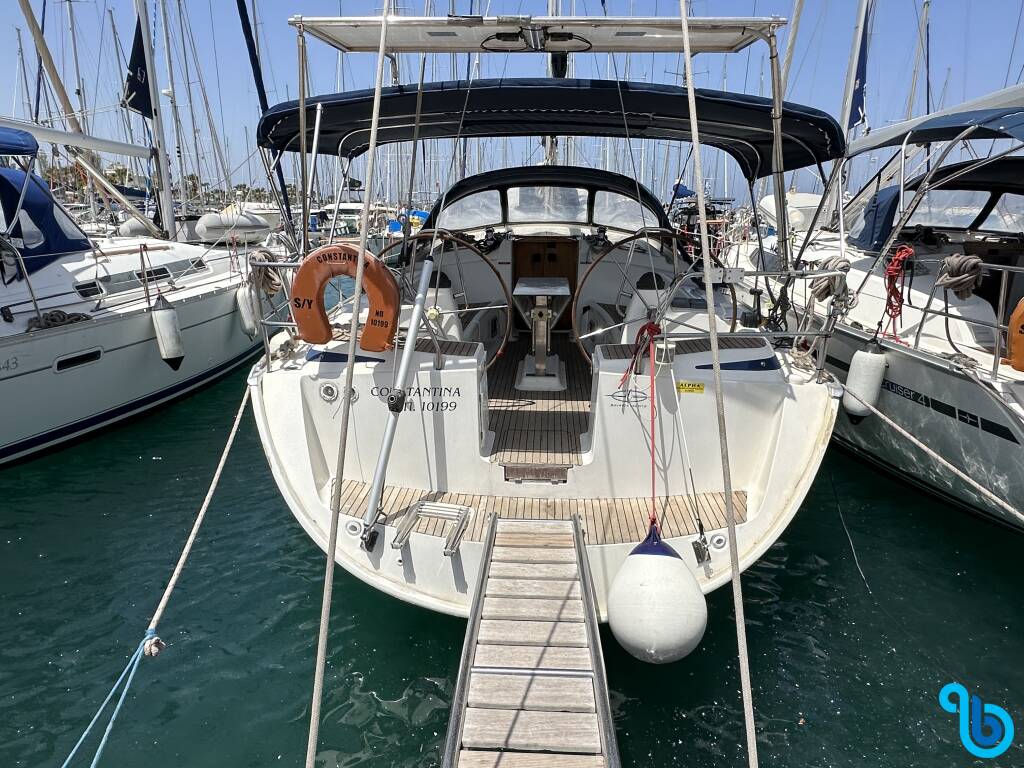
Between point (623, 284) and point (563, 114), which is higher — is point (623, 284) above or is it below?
below

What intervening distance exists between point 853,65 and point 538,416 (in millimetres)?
7993

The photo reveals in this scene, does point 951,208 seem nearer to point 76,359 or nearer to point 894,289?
point 894,289

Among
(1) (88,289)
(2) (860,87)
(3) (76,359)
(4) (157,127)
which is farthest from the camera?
(4) (157,127)

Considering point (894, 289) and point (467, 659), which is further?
point (894, 289)

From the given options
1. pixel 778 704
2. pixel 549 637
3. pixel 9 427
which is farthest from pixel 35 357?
pixel 778 704

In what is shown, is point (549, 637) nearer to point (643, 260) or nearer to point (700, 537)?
point (700, 537)

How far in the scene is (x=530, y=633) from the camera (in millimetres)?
3096

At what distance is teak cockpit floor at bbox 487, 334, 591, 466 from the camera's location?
4.26m

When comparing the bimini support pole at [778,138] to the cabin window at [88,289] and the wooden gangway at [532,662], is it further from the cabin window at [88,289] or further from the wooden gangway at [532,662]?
the cabin window at [88,289]

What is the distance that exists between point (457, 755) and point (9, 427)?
6255mm

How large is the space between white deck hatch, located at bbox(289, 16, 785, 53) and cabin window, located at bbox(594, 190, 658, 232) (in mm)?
2884

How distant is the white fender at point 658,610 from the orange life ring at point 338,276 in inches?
77.6

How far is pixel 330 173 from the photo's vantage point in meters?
31.9

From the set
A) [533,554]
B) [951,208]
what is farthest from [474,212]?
[951,208]
